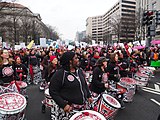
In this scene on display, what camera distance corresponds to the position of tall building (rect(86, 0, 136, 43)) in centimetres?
5753

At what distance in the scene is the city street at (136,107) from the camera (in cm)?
562

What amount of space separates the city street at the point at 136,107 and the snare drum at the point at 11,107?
1769mm

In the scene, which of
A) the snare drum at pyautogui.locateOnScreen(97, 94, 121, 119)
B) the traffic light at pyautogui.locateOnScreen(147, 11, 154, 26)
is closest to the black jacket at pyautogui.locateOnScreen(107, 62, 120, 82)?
the snare drum at pyautogui.locateOnScreen(97, 94, 121, 119)

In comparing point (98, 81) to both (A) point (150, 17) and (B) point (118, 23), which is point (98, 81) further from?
(B) point (118, 23)

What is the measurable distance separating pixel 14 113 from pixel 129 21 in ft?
186

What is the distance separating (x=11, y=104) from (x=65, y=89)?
1292 mm

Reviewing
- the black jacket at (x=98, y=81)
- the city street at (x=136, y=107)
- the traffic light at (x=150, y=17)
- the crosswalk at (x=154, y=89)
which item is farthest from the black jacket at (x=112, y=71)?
the traffic light at (x=150, y=17)

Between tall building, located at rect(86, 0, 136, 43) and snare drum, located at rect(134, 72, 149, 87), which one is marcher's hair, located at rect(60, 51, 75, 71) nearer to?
snare drum, located at rect(134, 72, 149, 87)

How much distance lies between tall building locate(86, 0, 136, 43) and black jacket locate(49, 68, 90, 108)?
51.9m

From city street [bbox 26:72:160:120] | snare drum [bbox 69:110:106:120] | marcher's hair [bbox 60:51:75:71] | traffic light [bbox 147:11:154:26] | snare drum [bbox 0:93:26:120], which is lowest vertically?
city street [bbox 26:72:160:120]

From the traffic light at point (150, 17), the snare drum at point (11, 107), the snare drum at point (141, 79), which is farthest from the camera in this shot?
the traffic light at point (150, 17)

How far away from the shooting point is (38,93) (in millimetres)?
8336

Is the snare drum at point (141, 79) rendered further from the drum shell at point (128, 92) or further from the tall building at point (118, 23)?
the tall building at point (118, 23)

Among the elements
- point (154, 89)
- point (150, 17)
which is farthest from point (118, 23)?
point (154, 89)
